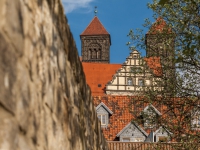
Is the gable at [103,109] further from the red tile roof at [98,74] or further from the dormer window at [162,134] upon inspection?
the red tile roof at [98,74]

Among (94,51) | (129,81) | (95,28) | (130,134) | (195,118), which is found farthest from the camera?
(95,28)

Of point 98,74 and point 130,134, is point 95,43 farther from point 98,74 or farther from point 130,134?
point 130,134

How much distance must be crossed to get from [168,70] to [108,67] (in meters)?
54.6

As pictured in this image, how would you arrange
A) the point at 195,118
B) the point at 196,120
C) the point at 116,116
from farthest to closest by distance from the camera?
the point at 116,116 < the point at 196,120 < the point at 195,118

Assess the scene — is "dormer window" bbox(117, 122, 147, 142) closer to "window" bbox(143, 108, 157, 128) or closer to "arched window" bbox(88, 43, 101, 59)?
"window" bbox(143, 108, 157, 128)

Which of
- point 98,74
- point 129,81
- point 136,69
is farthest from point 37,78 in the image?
point 98,74

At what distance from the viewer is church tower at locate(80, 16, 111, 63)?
96500mm

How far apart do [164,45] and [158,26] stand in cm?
139

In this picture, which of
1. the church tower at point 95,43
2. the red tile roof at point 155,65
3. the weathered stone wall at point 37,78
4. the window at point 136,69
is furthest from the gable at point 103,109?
the church tower at point 95,43

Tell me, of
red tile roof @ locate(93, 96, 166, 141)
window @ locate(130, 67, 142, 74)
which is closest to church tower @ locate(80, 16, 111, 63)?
red tile roof @ locate(93, 96, 166, 141)

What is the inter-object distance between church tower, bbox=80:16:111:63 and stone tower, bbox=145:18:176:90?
76.9 meters

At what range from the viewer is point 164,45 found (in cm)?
1792

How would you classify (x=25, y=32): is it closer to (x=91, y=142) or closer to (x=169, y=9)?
(x=91, y=142)

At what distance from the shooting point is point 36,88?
2.76m
